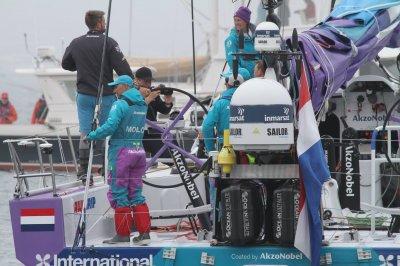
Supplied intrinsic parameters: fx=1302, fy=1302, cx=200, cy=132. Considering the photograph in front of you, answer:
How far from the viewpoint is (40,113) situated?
35.5 meters

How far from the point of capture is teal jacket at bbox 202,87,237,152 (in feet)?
31.8

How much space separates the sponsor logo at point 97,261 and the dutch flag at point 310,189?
112 cm

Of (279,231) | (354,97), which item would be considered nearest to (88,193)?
(279,231)

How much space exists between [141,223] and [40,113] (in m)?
26.5

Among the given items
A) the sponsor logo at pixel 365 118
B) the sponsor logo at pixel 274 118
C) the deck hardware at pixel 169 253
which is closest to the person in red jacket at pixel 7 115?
the sponsor logo at pixel 365 118

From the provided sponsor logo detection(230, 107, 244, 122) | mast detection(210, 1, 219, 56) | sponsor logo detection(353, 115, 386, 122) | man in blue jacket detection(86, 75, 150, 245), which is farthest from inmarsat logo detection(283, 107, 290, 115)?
mast detection(210, 1, 219, 56)

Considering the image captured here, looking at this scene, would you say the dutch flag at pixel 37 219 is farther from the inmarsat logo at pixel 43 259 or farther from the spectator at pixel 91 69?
the spectator at pixel 91 69

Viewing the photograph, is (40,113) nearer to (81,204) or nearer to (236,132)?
(81,204)

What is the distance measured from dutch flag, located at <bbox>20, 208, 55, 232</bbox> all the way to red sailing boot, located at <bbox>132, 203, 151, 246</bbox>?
596mm

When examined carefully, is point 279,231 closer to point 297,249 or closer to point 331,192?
point 297,249

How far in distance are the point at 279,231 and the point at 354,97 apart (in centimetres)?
311


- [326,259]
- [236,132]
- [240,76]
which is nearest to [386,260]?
[326,259]

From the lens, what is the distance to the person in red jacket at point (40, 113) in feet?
113

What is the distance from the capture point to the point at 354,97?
38.1 ft
